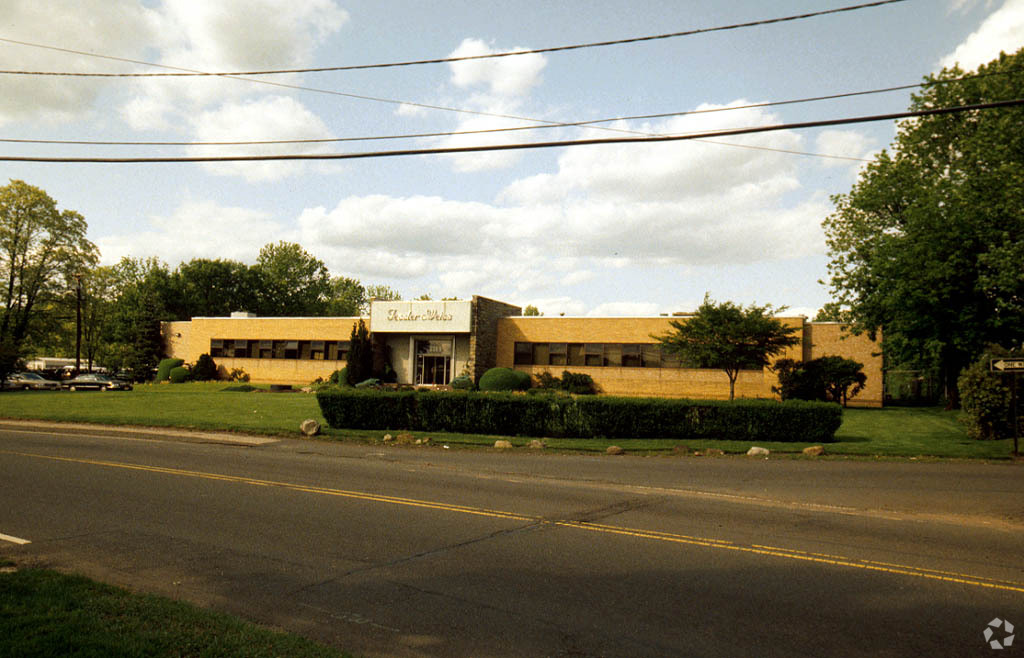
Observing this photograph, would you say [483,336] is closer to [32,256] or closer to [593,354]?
[593,354]

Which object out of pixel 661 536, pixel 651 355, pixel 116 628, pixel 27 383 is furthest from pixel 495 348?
pixel 116 628

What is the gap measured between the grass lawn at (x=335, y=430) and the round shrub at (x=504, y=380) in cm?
1063

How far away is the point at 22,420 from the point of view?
81.2ft

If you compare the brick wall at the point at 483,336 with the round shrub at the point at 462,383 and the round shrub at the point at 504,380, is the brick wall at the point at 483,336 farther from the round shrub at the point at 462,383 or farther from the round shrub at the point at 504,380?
the round shrub at the point at 504,380

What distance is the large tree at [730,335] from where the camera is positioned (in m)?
28.6

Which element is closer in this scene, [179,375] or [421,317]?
[421,317]

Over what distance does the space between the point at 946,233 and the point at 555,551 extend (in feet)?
89.9

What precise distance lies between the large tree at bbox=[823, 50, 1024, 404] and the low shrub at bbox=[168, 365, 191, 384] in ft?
147

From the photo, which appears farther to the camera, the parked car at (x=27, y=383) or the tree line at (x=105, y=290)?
the tree line at (x=105, y=290)

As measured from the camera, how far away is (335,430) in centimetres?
2183

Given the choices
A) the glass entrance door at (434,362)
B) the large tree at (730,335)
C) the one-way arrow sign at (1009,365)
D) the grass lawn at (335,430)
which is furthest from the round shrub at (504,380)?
the one-way arrow sign at (1009,365)

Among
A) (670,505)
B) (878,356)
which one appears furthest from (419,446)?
(878,356)

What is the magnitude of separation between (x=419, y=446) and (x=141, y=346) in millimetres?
45233

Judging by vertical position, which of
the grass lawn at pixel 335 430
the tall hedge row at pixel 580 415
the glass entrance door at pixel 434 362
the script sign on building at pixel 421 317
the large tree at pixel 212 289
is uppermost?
the large tree at pixel 212 289
